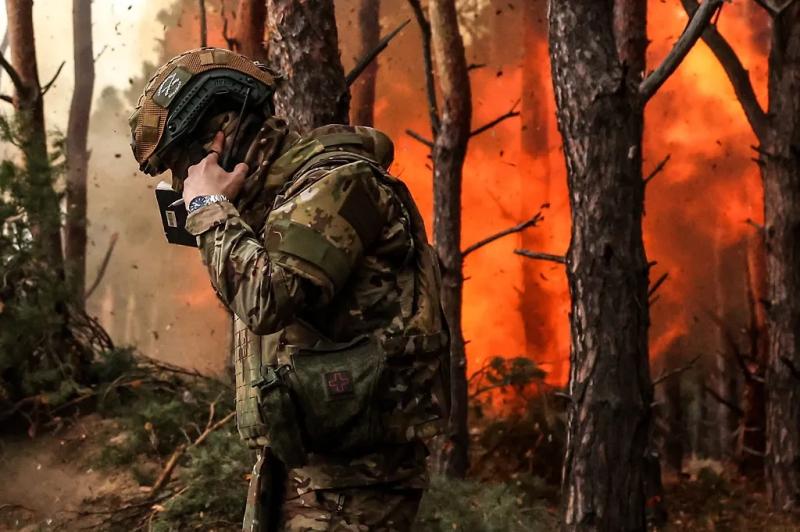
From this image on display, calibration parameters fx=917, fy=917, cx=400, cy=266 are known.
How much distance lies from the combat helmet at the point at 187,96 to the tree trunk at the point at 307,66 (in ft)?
6.33

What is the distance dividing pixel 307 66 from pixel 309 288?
8.32 ft

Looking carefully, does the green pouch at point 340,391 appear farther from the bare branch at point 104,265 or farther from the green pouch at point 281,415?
the bare branch at point 104,265

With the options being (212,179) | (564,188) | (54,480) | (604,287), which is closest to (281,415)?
(212,179)

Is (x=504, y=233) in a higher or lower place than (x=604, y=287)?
higher

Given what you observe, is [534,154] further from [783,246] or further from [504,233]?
[783,246]

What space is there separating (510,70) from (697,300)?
3930 mm

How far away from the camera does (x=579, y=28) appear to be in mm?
5211

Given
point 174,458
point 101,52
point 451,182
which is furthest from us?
point 101,52

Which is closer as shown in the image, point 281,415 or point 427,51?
point 281,415

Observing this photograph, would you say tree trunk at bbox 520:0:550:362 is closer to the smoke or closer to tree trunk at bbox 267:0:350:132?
the smoke

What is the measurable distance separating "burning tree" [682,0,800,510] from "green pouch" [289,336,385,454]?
6.45m

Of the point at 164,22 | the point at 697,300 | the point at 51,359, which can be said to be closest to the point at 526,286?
the point at 697,300

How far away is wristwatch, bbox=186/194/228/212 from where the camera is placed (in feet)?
8.23

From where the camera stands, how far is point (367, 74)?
11156 millimetres
